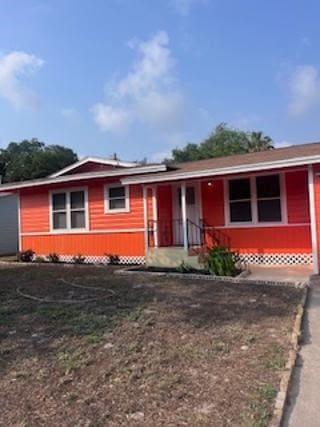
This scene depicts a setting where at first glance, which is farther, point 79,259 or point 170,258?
point 79,259

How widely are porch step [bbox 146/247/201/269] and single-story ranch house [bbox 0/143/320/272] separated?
0.03 meters

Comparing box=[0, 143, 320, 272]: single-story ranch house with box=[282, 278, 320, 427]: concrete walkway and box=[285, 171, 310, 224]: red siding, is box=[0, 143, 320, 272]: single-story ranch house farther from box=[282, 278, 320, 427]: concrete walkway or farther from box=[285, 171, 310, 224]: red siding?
box=[282, 278, 320, 427]: concrete walkway

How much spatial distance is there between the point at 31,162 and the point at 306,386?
43390 millimetres

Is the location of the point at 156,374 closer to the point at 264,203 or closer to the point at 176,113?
the point at 264,203

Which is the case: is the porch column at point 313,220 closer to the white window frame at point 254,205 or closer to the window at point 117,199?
the white window frame at point 254,205

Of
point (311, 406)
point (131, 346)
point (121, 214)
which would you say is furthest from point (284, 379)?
point (121, 214)

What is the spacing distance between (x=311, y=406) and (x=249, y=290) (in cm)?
482

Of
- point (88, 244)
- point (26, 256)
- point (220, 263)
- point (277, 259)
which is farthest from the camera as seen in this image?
point (26, 256)

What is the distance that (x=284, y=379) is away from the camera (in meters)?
3.82

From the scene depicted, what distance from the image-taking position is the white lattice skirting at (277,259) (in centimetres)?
1096

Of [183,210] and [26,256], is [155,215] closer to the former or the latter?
[183,210]

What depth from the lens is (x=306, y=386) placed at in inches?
148

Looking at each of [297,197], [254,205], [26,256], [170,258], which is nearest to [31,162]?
[26,256]

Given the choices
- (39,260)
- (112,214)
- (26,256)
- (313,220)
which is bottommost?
(39,260)
